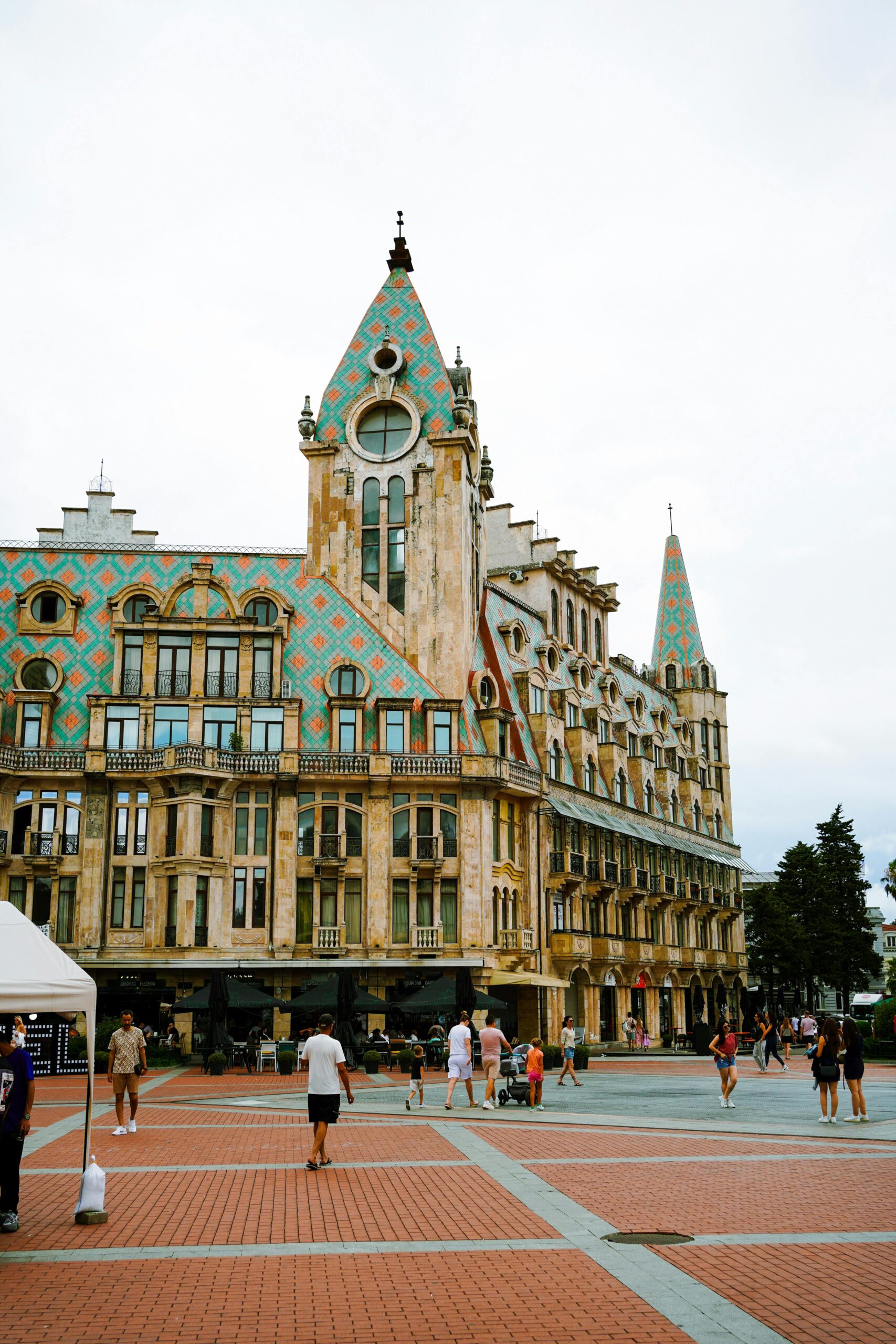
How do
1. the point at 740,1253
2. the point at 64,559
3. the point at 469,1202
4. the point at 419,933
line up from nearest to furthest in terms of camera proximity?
the point at 740,1253, the point at 469,1202, the point at 419,933, the point at 64,559

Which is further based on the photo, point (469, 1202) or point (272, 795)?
point (272, 795)

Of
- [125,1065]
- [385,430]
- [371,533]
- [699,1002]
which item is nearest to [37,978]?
[125,1065]

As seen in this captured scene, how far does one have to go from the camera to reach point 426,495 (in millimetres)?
58594

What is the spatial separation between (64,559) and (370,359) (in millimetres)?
17083

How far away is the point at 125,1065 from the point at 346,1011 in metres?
22.3

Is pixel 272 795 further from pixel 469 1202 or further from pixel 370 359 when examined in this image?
pixel 469 1202

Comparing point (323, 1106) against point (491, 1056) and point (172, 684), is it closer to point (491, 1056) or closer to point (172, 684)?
point (491, 1056)

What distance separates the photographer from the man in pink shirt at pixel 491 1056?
27.4 metres

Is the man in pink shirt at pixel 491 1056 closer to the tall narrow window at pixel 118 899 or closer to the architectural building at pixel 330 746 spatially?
the architectural building at pixel 330 746

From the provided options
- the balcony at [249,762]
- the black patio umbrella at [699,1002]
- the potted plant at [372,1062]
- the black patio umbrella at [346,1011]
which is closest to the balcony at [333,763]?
the balcony at [249,762]

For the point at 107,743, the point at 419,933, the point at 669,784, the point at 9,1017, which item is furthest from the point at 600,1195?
the point at 669,784

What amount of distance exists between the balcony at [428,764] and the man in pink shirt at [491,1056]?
2553 cm

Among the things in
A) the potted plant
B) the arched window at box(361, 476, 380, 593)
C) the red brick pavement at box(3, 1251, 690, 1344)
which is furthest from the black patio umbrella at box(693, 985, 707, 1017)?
the red brick pavement at box(3, 1251, 690, 1344)

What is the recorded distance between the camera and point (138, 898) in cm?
5297
